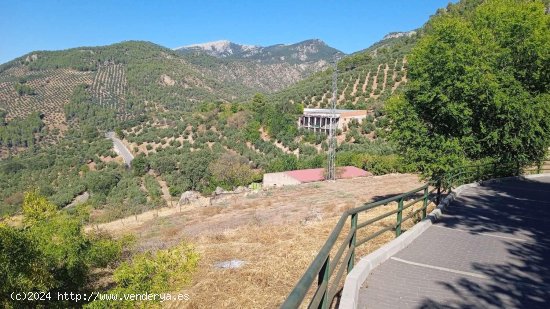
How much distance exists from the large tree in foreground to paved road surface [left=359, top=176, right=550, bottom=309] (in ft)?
12.6

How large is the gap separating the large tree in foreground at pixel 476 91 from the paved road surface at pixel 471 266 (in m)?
3.85

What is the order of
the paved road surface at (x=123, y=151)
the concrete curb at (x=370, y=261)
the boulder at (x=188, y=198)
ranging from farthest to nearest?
1. the paved road surface at (x=123, y=151)
2. the boulder at (x=188, y=198)
3. the concrete curb at (x=370, y=261)

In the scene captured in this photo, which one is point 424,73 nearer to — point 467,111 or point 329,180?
point 467,111

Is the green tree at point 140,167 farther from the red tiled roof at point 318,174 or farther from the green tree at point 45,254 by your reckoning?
the green tree at point 45,254

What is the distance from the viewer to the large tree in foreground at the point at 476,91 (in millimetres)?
13055

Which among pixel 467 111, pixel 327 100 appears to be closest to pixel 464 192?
pixel 467 111

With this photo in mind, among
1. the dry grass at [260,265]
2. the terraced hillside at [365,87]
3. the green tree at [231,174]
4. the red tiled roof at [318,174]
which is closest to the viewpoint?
the dry grass at [260,265]

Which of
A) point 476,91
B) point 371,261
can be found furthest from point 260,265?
point 476,91

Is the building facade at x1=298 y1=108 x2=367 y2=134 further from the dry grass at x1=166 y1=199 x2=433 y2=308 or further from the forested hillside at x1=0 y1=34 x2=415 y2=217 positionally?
the dry grass at x1=166 y1=199 x2=433 y2=308

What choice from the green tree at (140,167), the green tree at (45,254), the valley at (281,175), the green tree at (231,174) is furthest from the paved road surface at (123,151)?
the green tree at (45,254)

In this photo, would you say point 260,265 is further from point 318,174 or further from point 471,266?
point 318,174

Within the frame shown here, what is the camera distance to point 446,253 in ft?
22.8

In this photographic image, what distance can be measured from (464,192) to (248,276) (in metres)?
9.87

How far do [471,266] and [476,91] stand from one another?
9.04 meters
